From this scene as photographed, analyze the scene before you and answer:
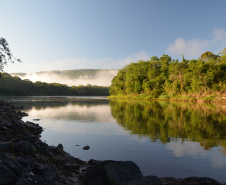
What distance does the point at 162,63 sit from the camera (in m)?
112

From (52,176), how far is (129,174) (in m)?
3.01

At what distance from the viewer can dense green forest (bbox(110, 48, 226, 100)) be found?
73.3 m

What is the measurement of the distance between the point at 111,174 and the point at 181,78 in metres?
85.9

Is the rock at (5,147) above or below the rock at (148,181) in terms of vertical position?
above

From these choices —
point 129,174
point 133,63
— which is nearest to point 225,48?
point 133,63

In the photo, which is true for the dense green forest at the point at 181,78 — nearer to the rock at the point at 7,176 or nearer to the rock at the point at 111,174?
the rock at the point at 111,174

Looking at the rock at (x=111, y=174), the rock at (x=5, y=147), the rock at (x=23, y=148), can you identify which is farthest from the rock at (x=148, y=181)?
the rock at (x=5, y=147)

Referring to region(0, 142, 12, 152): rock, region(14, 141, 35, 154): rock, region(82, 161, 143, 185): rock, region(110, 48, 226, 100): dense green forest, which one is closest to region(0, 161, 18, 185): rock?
region(82, 161, 143, 185): rock

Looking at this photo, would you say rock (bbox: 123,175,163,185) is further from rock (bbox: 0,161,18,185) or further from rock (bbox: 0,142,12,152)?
rock (bbox: 0,142,12,152)

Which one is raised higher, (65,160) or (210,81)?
(210,81)

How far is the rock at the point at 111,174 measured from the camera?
649cm

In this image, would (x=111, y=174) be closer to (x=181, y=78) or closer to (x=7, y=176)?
(x=7, y=176)

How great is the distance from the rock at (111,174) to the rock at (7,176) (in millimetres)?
2667

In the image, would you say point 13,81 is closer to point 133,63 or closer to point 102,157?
point 133,63
